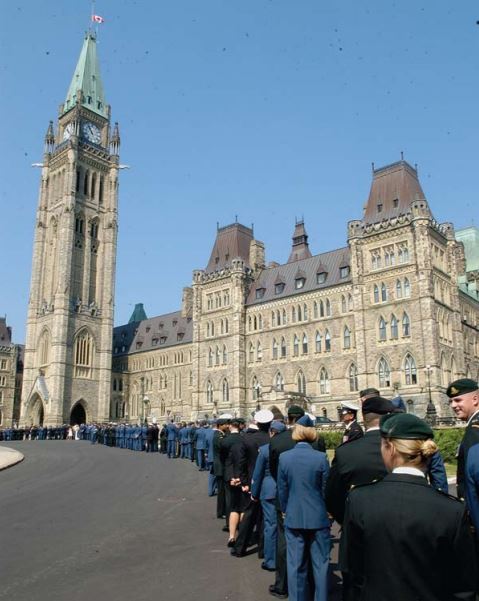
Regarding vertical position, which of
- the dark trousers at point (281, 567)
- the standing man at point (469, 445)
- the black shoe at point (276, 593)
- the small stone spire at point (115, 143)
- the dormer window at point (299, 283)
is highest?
the small stone spire at point (115, 143)

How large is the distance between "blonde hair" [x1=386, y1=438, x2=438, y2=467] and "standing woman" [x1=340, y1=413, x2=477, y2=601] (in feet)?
0.21

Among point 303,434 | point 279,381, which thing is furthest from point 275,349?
point 303,434

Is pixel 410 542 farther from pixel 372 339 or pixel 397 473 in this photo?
pixel 372 339

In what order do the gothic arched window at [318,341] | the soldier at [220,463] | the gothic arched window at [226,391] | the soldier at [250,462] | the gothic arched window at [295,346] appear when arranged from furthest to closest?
the gothic arched window at [226,391]
the gothic arched window at [295,346]
the gothic arched window at [318,341]
the soldier at [220,463]
the soldier at [250,462]

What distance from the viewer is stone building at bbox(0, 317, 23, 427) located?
85.4 metres

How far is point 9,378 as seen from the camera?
87.5 meters

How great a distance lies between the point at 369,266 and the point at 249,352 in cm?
1571

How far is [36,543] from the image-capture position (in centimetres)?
945

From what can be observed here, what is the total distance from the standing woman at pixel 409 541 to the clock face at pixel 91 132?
278 feet

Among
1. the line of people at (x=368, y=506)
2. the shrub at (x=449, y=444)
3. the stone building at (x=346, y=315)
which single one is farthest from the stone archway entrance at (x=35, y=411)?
the line of people at (x=368, y=506)

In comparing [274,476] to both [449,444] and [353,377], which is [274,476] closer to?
[449,444]

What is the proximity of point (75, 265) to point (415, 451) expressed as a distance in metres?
76.2

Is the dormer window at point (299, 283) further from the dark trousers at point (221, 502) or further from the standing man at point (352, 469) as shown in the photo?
the standing man at point (352, 469)

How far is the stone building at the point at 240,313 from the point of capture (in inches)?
1817
